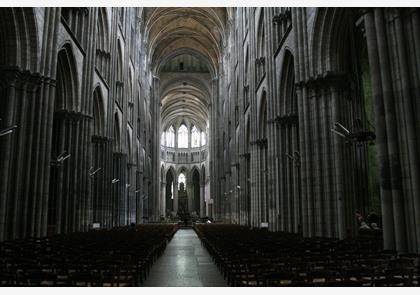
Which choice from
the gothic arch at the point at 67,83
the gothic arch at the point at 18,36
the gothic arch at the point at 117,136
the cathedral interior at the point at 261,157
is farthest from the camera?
the gothic arch at the point at 117,136

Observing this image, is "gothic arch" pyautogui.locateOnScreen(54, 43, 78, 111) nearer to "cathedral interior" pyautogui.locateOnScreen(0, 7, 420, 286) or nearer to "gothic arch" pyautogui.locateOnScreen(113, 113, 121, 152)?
"cathedral interior" pyautogui.locateOnScreen(0, 7, 420, 286)

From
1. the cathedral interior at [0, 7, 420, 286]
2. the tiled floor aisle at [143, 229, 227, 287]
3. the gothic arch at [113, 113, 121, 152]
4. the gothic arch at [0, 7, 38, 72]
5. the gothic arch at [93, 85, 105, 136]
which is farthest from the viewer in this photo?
the gothic arch at [113, 113, 121, 152]

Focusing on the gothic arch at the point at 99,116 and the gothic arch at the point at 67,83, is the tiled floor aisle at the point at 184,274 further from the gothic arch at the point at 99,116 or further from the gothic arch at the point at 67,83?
the gothic arch at the point at 99,116

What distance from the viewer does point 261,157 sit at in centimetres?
3155

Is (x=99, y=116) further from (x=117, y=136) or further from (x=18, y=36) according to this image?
(x=18, y=36)

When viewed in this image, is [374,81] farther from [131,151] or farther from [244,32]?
[131,151]

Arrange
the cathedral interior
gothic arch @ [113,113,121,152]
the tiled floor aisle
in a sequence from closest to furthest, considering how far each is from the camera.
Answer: the cathedral interior < the tiled floor aisle < gothic arch @ [113,113,121,152]

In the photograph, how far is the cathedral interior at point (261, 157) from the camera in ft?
26.3

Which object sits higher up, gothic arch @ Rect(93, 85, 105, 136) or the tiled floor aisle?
gothic arch @ Rect(93, 85, 105, 136)

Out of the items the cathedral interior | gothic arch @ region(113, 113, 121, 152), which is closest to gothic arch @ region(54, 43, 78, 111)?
the cathedral interior

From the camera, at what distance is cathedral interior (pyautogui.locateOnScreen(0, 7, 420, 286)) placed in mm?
8008

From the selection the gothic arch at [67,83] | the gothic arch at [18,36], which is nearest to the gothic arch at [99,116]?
the gothic arch at [67,83]

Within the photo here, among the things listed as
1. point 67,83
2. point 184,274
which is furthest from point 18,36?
point 184,274

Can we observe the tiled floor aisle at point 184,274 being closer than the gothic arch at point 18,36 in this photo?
Yes
